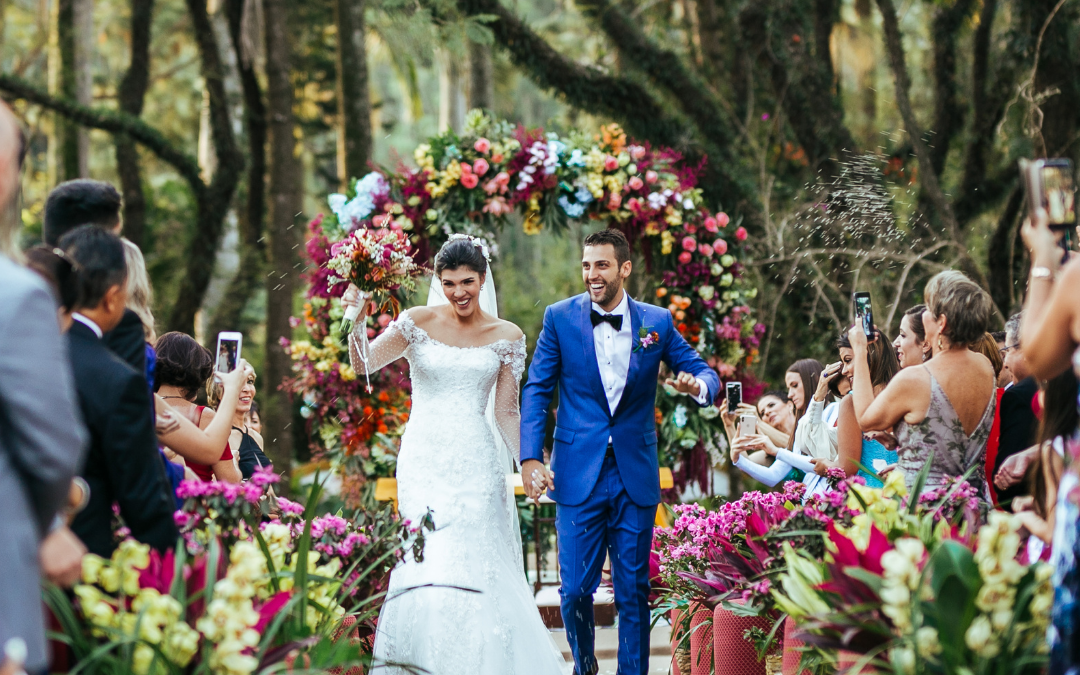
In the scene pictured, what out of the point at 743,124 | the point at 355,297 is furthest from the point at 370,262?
the point at 743,124

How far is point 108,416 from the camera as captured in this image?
9.04 ft

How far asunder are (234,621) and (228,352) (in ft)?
4.80

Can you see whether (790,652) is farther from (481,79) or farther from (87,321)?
(481,79)

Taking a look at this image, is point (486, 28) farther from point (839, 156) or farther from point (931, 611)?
point (931, 611)

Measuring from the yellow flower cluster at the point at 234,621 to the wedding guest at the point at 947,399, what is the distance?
2.60 metres

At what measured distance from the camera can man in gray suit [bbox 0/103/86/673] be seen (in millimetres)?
2062

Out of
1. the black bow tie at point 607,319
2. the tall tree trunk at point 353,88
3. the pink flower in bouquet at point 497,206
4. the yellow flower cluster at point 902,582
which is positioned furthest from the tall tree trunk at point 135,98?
the yellow flower cluster at point 902,582

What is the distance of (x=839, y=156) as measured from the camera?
1071 centimetres

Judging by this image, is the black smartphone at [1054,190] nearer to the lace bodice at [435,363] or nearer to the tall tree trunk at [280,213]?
the lace bodice at [435,363]

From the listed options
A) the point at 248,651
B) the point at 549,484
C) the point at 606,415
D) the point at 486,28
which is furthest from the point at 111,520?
the point at 486,28

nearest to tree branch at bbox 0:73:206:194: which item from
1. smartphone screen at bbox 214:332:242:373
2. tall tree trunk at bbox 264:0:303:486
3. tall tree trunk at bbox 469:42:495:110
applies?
tall tree trunk at bbox 264:0:303:486

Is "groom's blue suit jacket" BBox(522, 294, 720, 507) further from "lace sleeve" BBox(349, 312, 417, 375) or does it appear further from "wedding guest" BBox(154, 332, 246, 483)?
"wedding guest" BBox(154, 332, 246, 483)

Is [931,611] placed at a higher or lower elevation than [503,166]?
lower

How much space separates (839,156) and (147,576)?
945cm
